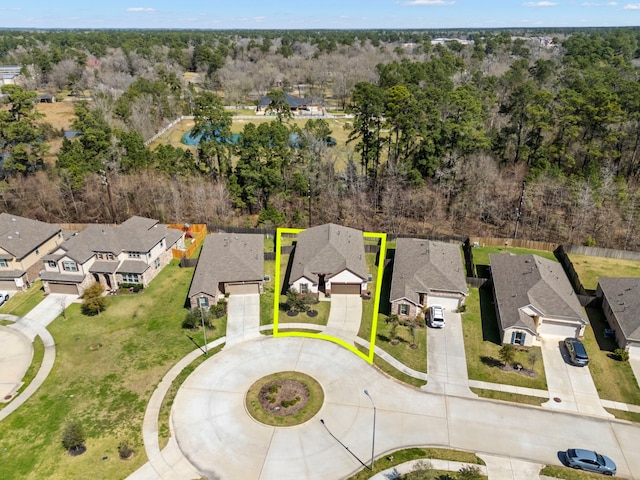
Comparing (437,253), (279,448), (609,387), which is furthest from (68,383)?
(609,387)

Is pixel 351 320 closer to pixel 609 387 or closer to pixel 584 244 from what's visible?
pixel 609 387

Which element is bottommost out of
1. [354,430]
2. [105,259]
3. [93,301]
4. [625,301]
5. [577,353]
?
[354,430]

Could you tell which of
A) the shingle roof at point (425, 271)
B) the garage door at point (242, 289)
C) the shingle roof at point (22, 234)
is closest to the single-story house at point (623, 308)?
the shingle roof at point (425, 271)

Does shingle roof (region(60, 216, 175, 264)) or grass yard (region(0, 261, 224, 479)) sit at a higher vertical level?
shingle roof (region(60, 216, 175, 264))

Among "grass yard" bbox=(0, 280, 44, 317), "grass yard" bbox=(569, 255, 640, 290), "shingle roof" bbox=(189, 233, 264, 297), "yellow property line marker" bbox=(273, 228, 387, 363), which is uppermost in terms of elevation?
"shingle roof" bbox=(189, 233, 264, 297)

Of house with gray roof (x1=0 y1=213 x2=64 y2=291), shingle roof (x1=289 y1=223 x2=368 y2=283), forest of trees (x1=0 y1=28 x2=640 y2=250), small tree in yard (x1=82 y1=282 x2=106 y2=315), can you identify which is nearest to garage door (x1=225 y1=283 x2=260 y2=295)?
shingle roof (x1=289 y1=223 x2=368 y2=283)

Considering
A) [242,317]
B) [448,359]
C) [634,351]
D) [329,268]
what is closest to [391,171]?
[329,268]

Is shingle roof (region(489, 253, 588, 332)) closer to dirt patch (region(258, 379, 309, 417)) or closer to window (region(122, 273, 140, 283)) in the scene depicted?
dirt patch (region(258, 379, 309, 417))

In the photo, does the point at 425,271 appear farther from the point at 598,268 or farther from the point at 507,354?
the point at 598,268
